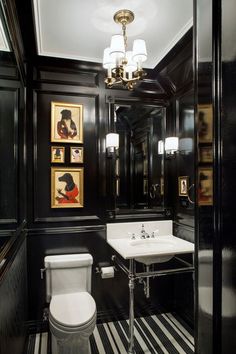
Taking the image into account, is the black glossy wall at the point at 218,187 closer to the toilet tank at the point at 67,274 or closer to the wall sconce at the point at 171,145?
the toilet tank at the point at 67,274

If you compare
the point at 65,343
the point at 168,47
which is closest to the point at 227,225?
the point at 65,343

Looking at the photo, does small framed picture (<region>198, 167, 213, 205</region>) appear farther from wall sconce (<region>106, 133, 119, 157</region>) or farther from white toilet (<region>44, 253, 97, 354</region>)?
wall sconce (<region>106, 133, 119, 157</region>)

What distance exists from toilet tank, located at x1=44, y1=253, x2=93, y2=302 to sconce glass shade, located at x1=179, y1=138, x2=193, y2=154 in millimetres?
1412

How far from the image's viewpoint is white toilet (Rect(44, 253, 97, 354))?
68.6 inches

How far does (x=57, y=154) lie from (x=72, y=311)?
1385mm

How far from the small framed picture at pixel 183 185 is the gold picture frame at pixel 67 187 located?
3.35 ft

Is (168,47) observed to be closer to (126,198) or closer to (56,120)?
(56,120)

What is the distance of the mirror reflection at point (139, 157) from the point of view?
2.60 meters

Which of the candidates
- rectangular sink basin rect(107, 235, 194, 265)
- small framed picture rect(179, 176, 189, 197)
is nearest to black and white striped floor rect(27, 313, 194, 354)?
rectangular sink basin rect(107, 235, 194, 265)

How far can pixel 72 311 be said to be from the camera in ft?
6.15

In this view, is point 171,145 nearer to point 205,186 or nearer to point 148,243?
point 148,243

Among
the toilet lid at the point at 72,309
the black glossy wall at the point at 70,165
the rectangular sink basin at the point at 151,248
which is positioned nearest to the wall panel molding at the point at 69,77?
the black glossy wall at the point at 70,165

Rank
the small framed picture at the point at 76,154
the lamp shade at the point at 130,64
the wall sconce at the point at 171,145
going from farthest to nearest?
1. the wall sconce at the point at 171,145
2. the small framed picture at the point at 76,154
3. the lamp shade at the point at 130,64

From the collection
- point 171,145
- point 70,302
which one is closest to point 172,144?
point 171,145
